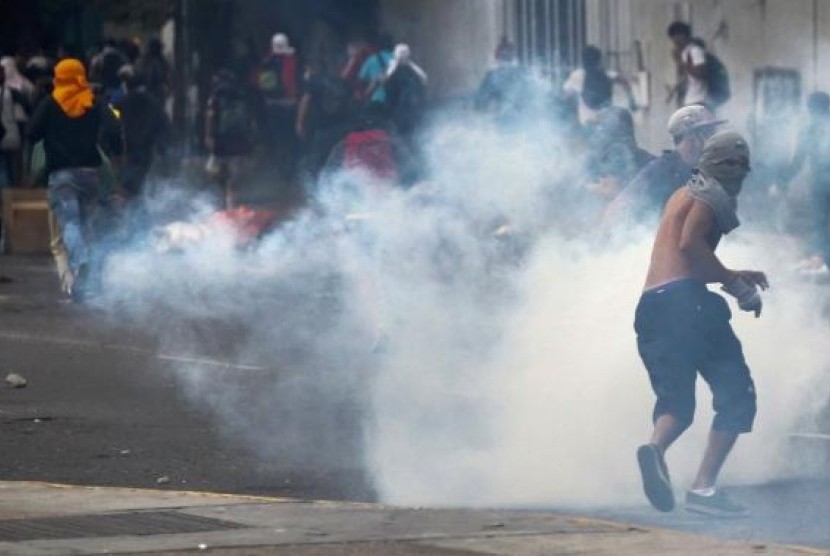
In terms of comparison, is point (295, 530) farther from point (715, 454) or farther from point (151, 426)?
point (151, 426)

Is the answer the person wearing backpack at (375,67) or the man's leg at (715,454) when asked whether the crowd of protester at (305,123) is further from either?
the man's leg at (715,454)

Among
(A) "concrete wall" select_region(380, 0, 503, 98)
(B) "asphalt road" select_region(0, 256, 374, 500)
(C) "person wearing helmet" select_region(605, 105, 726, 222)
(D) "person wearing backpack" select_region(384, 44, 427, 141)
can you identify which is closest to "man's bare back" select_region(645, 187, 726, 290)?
(C) "person wearing helmet" select_region(605, 105, 726, 222)

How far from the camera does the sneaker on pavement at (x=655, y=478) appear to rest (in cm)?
950

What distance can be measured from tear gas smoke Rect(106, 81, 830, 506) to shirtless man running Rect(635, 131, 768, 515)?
56 centimetres

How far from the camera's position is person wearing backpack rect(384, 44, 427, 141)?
674 inches

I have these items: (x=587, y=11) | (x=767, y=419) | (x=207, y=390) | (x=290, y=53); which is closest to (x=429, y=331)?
(x=207, y=390)

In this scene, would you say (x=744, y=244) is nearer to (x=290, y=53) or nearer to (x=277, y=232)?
(x=277, y=232)

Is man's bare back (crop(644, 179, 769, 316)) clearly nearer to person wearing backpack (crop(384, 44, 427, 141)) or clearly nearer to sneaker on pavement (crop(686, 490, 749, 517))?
sneaker on pavement (crop(686, 490, 749, 517))

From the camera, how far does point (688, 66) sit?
22172mm

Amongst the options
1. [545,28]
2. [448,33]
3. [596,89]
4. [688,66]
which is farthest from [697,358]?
[448,33]

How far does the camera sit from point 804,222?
17.0 meters

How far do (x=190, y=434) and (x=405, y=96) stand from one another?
7246 mm

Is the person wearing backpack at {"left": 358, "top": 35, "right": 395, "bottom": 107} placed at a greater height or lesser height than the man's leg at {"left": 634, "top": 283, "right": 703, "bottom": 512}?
greater

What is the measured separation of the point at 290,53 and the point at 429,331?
17.1 m
